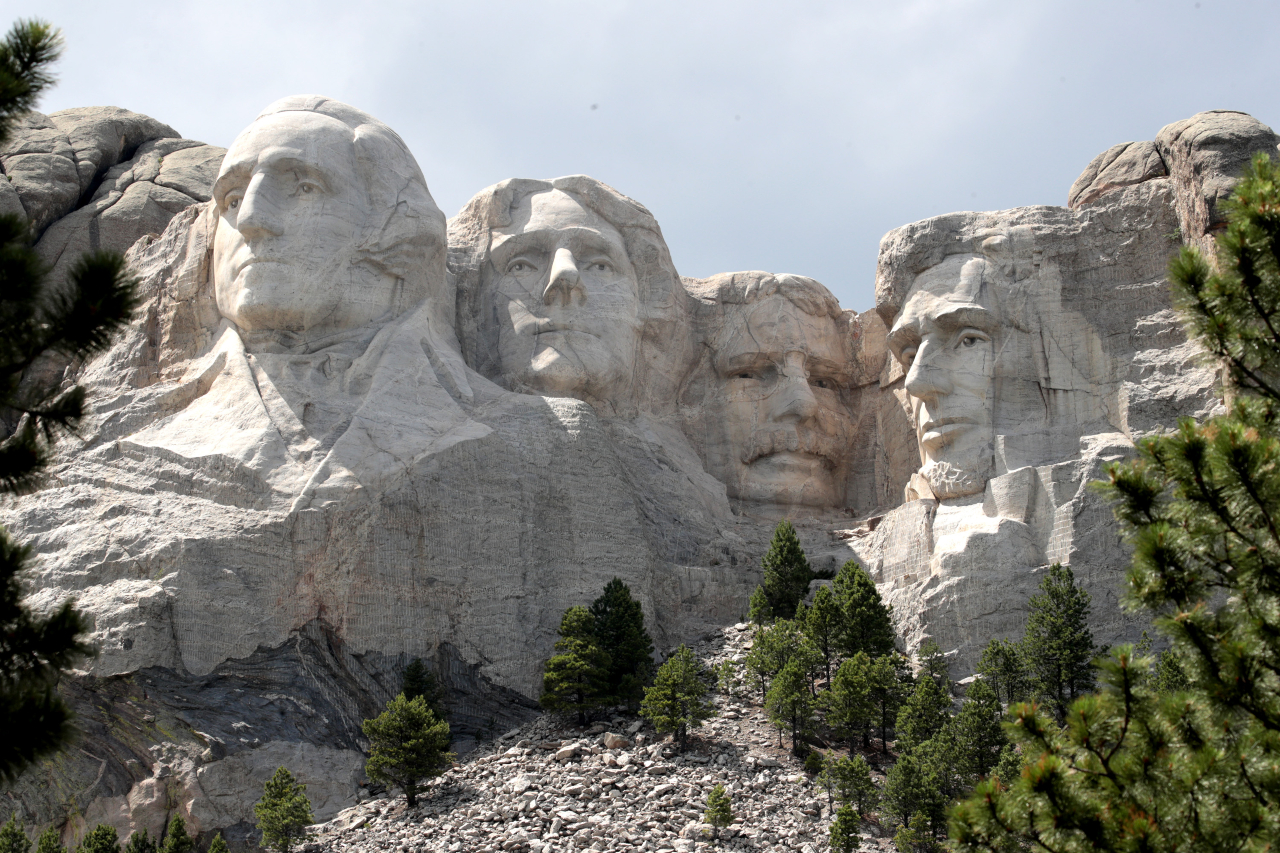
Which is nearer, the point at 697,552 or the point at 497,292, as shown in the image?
the point at 697,552

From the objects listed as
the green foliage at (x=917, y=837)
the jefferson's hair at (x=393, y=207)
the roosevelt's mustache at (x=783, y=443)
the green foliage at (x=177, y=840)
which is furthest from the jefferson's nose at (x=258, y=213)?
the green foliage at (x=917, y=837)

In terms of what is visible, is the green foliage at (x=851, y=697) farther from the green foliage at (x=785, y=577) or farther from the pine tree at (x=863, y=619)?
the green foliage at (x=785, y=577)

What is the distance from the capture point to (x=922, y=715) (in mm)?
19625

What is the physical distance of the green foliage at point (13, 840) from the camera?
1898 centimetres

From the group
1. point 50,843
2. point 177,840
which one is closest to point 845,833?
point 177,840

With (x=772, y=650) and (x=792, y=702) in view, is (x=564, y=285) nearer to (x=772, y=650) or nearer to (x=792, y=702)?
(x=772, y=650)

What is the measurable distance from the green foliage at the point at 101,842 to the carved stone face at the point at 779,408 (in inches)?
480

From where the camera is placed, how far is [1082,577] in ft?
73.0

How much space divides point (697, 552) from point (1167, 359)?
729cm

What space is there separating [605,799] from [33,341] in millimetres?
9767

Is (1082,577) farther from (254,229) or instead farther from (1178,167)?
(254,229)

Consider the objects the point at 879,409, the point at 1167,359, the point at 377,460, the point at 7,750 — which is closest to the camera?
the point at 7,750

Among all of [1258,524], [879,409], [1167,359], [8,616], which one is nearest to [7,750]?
[8,616]

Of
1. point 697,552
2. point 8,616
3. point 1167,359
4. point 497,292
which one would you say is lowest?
point 8,616
